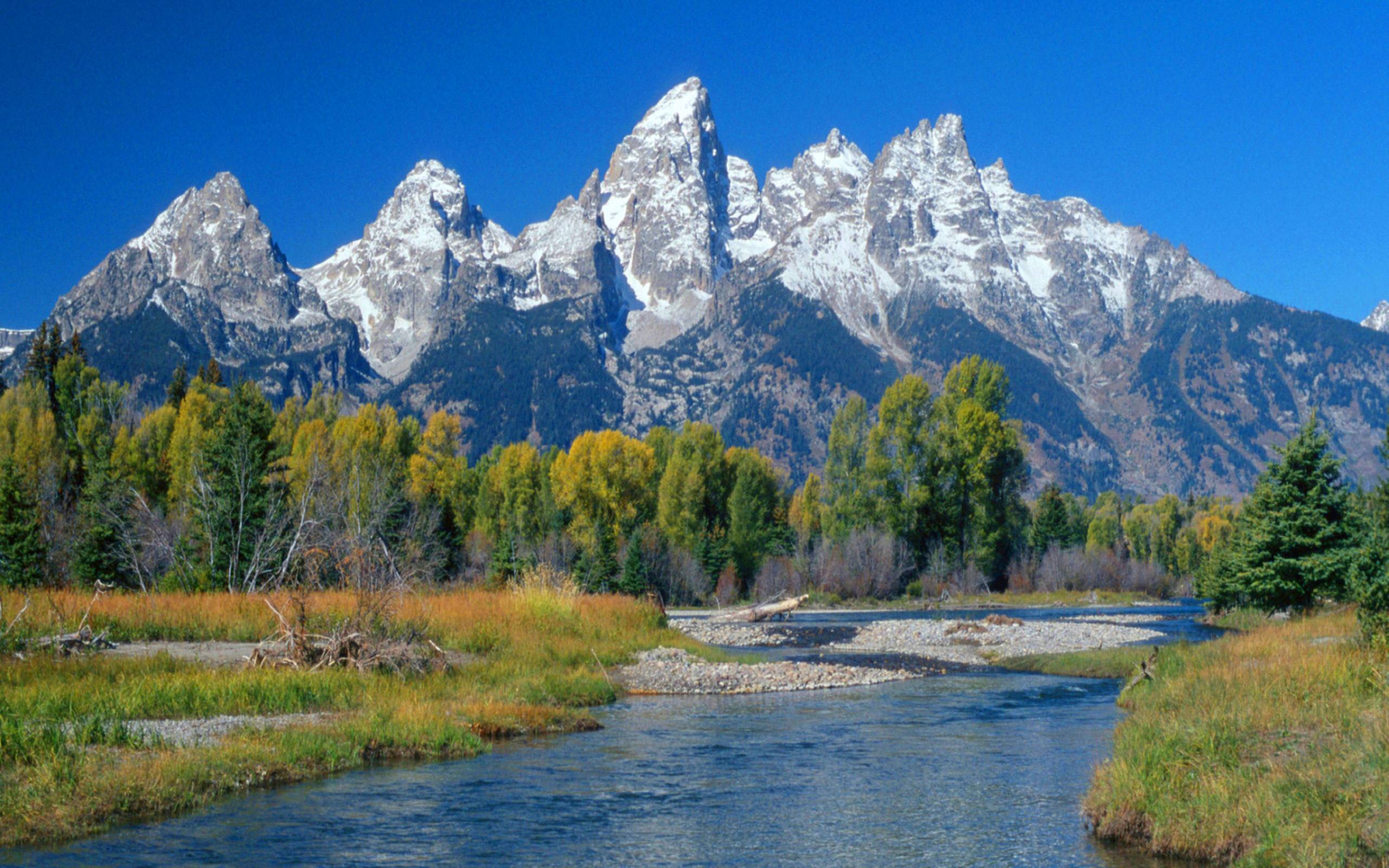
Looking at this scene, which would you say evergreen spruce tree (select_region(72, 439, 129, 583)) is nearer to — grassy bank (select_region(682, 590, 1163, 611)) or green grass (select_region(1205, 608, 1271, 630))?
grassy bank (select_region(682, 590, 1163, 611))

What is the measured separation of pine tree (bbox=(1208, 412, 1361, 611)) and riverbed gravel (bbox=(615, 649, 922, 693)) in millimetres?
14771

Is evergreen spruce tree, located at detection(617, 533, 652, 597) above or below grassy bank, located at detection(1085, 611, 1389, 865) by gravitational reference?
above

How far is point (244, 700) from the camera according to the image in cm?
2022

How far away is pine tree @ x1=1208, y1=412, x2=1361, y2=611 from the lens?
3678 cm

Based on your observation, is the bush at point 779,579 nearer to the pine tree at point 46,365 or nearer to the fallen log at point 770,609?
the fallen log at point 770,609

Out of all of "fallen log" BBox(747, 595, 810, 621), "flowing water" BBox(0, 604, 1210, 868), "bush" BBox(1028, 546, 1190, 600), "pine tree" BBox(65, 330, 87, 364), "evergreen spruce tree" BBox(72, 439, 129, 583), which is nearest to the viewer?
"flowing water" BBox(0, 604, 1210, 868)

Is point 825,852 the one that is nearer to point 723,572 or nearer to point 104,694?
point 104,694

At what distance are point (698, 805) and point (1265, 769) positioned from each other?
7.65 metres

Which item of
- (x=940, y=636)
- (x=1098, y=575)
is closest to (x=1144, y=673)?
(x=940, y=636)

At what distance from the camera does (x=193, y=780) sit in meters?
15.0

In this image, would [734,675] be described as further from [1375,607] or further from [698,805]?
[1375,607]

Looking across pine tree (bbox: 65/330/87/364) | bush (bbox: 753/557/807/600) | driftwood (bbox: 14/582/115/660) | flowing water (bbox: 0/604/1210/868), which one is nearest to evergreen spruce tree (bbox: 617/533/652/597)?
bush (bbox: 753/557/807/600)

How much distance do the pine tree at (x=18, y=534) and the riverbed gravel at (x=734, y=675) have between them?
2408cm

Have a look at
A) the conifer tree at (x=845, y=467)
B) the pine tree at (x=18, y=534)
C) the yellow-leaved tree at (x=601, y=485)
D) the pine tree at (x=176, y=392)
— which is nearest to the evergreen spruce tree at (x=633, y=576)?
the yellow-leaved tree at (x=601, y=485)
